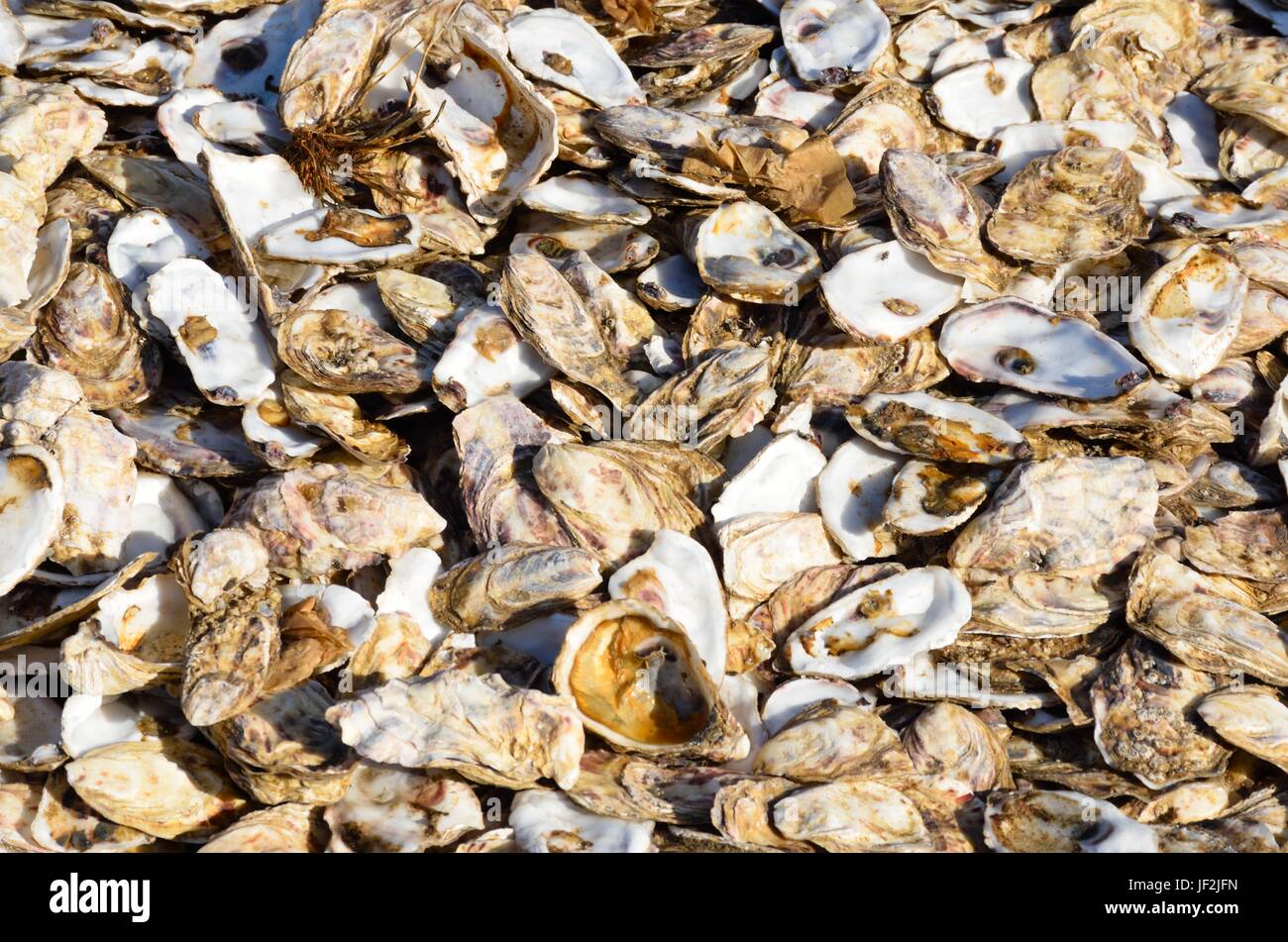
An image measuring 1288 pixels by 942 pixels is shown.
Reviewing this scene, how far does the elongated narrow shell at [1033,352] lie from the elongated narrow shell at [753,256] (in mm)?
439

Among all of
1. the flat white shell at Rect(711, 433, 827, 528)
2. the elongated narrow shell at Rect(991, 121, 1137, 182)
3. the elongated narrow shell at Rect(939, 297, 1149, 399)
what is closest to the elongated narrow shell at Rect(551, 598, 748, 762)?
the flat white shell at Rect(711, 433, 827, 528)

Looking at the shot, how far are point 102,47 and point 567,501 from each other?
7.65ft

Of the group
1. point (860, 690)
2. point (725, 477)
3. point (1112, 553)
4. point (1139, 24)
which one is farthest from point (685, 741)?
point (1139, 24)

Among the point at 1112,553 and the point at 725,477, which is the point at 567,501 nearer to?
the point at 725,477

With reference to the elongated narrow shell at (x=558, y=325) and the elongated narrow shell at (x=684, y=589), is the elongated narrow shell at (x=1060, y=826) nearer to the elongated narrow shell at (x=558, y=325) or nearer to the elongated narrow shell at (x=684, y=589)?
the elongated narrow shell at (x=684, y=589)

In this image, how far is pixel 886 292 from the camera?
3.27 meters

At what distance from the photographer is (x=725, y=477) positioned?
324cm

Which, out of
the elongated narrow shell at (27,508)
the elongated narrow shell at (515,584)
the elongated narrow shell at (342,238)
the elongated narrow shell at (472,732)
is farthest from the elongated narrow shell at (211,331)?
the elongated narrow shell at (472,732)

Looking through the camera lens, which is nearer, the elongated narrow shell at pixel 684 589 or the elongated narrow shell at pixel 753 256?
the elongated narrow shell at pixel 684 589

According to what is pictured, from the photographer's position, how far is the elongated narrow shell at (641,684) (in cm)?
258

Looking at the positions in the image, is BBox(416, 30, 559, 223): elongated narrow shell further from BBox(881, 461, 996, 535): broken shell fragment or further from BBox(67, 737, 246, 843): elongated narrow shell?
BBox(67, 737, 246, 843): elongated narrow shell

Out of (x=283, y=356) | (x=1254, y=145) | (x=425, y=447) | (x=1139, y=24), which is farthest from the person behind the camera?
(x=1139, y=24)

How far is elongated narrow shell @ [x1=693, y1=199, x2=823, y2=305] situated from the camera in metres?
3.30

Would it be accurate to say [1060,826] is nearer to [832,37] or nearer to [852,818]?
[852,818]
